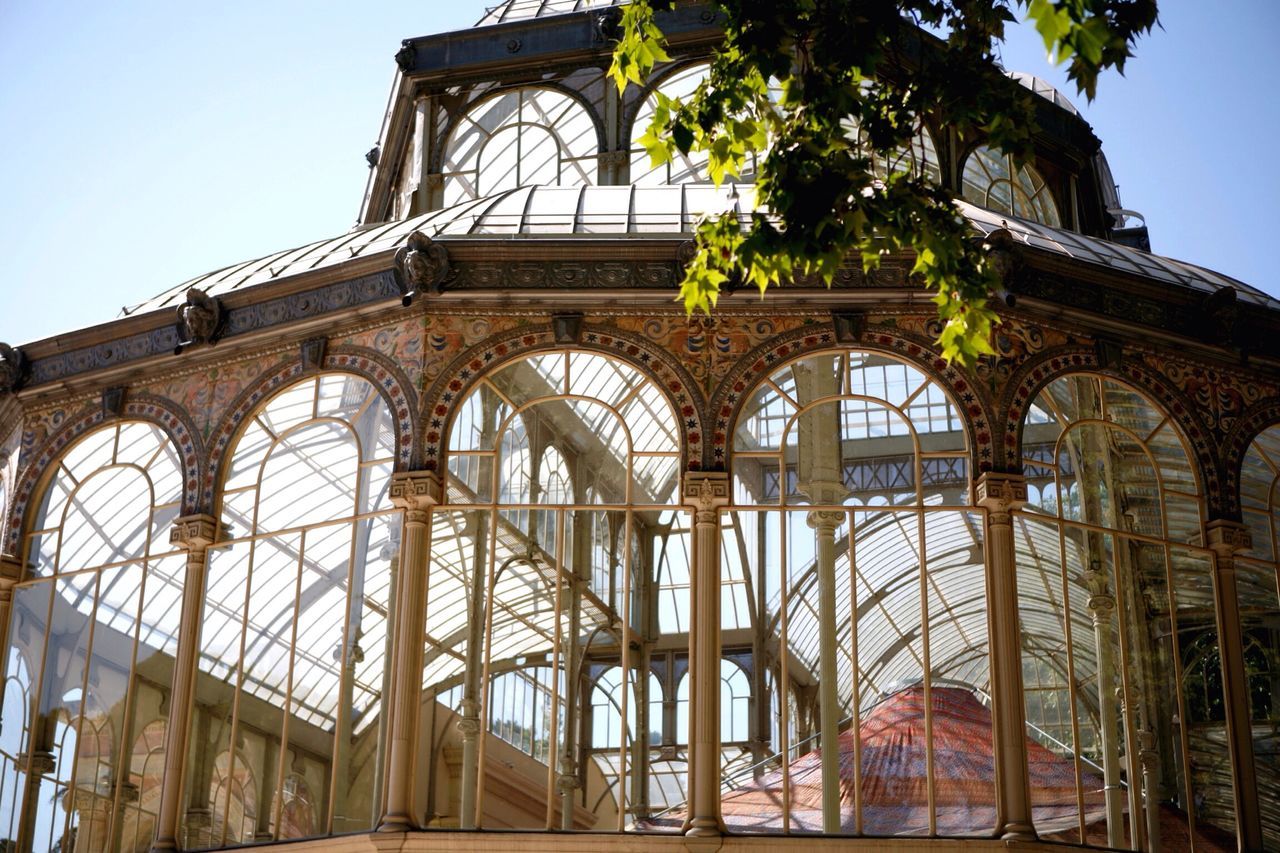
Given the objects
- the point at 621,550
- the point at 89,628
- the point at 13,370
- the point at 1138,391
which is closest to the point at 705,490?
the point at 621,550

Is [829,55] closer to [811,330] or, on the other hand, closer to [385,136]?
[811,330]

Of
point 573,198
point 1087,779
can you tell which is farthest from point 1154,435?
point 573,198

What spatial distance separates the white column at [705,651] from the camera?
19.4 metres

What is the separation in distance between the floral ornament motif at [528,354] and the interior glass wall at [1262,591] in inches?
293

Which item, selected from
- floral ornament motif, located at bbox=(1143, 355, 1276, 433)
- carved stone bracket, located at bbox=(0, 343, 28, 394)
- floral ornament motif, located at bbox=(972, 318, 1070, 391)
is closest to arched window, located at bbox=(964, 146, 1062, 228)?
floral ornament motif, located at bbox=(1143, 355, 1276, 433)

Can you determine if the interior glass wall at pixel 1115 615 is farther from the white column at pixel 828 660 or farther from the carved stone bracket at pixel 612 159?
the carved stone bracket at pixel 612 159

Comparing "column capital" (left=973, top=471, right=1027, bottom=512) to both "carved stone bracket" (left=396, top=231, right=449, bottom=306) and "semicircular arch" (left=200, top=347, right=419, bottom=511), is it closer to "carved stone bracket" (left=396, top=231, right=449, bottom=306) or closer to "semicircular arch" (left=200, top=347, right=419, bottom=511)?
"semicircular arch" (left=200, top=347, right=419, bottom=511)

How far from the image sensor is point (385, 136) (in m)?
29.1

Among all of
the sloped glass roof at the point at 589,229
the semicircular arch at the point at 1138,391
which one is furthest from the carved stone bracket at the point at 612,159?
the semicircular arch at the point at 1138,391

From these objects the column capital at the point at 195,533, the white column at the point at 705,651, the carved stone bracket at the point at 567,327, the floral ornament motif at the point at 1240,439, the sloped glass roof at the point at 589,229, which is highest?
the sloped glass roof at the point at 589,229

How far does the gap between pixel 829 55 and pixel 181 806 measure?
12196mm

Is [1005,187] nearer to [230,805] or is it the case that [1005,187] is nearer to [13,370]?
[230,805]

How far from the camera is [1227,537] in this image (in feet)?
71.5

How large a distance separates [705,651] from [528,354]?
436 cm
